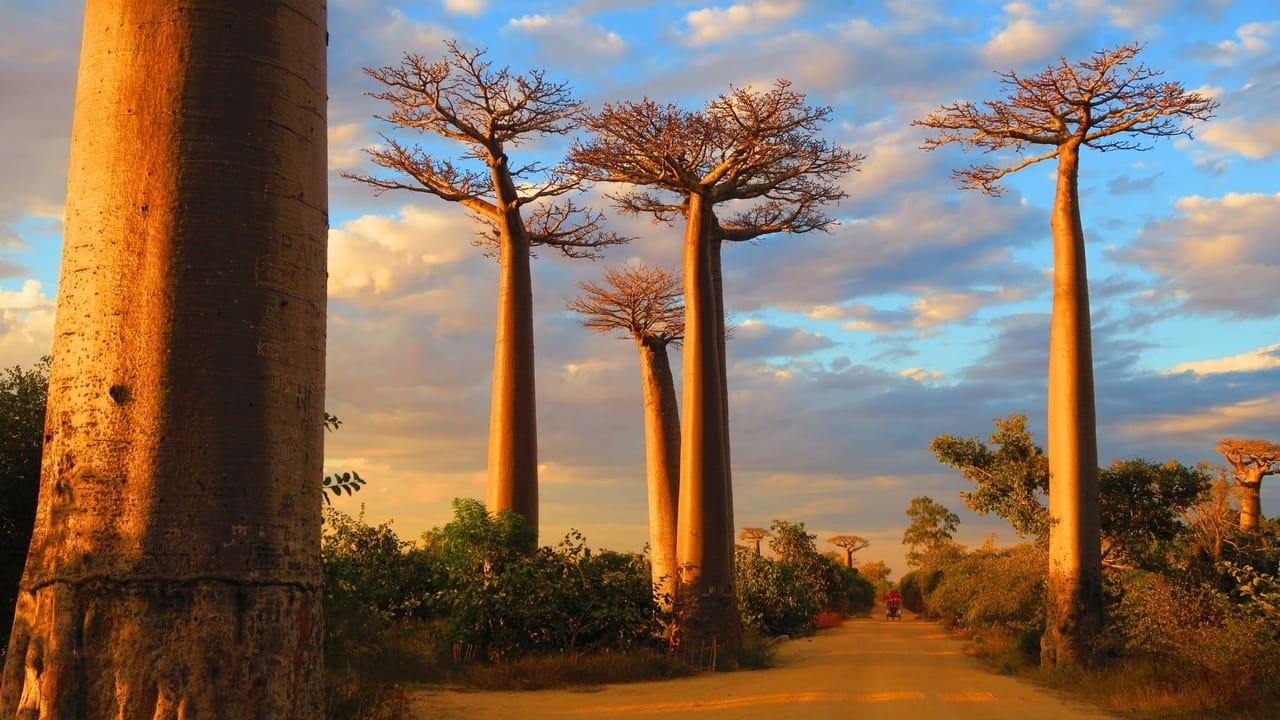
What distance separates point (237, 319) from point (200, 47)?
0.81m

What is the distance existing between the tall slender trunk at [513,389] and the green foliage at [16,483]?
29.4 ft

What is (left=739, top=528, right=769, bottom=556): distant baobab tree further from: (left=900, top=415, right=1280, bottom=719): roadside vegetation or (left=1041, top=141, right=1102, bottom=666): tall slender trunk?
(left=1041, top=141, right=1102, bottom=666): tall slender trunk

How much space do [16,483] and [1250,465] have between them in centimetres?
2097

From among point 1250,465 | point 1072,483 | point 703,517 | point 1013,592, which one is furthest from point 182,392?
point 1250,465

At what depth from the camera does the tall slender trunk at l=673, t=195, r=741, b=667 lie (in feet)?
44.1

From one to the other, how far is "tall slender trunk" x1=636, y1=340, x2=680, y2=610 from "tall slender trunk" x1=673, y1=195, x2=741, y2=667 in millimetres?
4371

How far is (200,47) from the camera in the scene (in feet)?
10.5

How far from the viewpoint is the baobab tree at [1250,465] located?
20.7 meters

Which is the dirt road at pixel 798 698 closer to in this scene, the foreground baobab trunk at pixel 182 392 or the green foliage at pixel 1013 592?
the green foliage at pixel 1013 592

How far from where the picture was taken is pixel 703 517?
13.7 metres

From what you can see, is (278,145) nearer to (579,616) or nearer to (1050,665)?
(579,616)

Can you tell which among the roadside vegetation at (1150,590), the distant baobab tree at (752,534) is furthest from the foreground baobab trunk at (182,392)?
the distant baobab tree at (752,534)

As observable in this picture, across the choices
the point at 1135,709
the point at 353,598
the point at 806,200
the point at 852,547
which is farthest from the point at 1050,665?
the point at 852,547

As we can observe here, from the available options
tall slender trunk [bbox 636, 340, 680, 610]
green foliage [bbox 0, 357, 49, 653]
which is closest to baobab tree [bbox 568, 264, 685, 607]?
tall slender trunk [bbox 636, 340, 680, 610]
